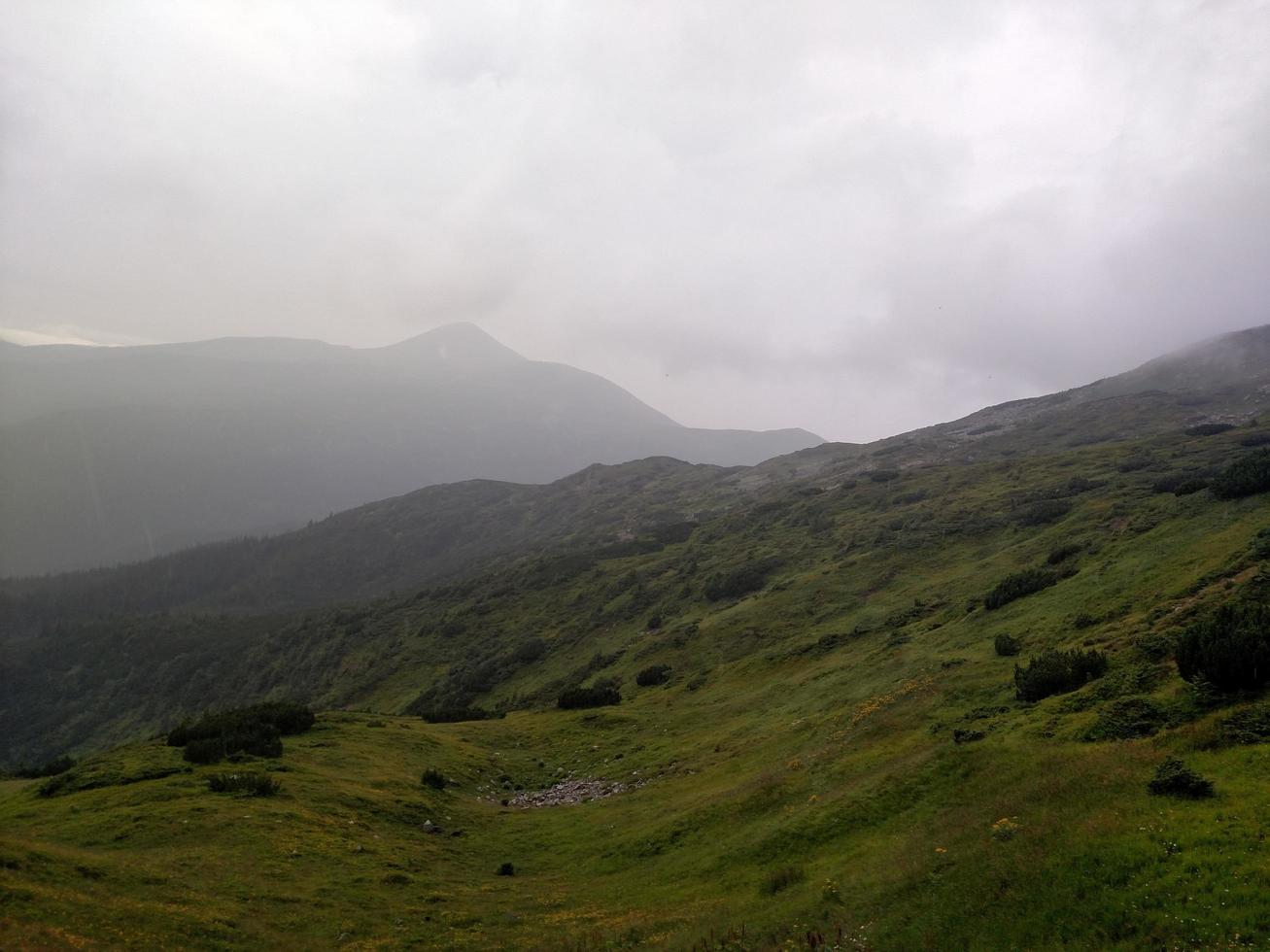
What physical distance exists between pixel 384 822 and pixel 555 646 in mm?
53883

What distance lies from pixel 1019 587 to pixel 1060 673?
51.3 feet

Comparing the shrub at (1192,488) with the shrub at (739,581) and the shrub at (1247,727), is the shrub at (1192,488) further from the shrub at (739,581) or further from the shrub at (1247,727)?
the shrub at (739,581)

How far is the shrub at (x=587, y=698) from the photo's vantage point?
170ft

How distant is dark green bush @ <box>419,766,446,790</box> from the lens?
3294cm

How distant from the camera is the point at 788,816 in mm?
21281

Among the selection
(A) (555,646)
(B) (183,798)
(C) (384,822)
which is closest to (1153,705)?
(C) (384,822)

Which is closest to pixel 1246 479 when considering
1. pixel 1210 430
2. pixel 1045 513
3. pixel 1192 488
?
pixel 1192 488

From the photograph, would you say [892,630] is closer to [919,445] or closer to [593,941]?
[593,941]

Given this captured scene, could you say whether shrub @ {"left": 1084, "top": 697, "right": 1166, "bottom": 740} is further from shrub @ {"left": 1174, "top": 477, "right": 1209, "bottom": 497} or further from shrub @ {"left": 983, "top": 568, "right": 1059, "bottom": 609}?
shrub @ {"left": 1174, "top": 477, "right": 1209, "bottom": 497}

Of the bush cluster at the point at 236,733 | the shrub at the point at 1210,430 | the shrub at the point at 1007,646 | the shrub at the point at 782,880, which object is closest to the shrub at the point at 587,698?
the bush cluster at the point at 236,733

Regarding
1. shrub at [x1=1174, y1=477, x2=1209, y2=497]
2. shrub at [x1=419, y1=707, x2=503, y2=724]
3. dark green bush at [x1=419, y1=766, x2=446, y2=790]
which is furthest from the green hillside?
dark green bush at [x1=419, y1=766, x2=446, y2=790]

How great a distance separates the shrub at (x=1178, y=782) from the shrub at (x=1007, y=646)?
14593mm

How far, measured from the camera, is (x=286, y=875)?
779 inches

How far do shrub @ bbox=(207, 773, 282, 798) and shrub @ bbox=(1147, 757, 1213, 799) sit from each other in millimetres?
30223
